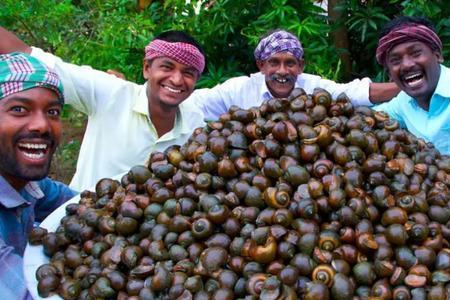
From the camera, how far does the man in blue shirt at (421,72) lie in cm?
312

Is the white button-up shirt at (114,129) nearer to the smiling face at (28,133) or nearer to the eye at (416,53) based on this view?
the smiling face at (28,133)

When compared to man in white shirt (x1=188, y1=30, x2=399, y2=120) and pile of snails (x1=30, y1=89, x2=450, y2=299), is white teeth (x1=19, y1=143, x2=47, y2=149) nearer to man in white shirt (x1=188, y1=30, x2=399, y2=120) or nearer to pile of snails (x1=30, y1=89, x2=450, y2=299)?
pile of snails (x1=30, y1=89, x2=450, y2=299)

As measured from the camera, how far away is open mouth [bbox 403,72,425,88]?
3.16 meters

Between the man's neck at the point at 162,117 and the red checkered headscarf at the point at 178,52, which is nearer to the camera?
the red checkered headscarf at the point at 178,52

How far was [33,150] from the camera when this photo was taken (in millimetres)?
2152

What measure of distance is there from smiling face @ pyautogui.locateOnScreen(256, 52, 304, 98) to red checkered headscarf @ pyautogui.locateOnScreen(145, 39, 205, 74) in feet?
1.97

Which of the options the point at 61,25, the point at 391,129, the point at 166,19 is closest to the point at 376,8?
the point at 166,19

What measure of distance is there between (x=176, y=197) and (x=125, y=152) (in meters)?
1.32

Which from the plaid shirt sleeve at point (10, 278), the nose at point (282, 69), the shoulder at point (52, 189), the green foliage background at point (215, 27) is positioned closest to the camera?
the plaid shirt sleeve at point (10, 278)

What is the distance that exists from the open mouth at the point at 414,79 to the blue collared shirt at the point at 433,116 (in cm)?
11

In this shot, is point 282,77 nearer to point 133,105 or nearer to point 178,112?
point 178,112

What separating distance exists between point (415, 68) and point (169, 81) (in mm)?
1362

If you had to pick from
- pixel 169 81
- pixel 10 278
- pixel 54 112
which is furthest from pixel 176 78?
pixel 10 278

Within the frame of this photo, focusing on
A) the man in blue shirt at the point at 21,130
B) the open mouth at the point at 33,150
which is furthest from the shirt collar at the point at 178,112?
the open mouth at the point at 33,150
